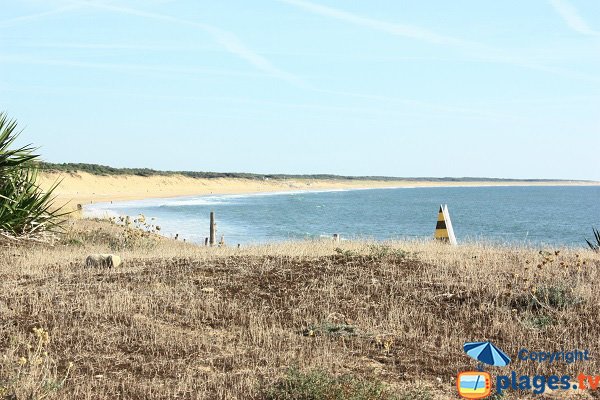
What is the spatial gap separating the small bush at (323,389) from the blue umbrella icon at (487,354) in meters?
1.36

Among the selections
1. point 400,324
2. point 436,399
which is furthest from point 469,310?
point 436,399

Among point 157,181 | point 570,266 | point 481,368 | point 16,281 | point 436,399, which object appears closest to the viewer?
point 436,399

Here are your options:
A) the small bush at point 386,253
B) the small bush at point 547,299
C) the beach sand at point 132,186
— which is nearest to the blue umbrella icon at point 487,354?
the small bush at point 547,299

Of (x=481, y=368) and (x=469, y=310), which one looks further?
(x=469, y=310)

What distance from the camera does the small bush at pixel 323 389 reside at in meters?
5.79

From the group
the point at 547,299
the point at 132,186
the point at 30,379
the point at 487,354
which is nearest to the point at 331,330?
the point at 487,354

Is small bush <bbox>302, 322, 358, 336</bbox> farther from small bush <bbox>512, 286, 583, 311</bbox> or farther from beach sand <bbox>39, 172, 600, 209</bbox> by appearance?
beach sand <bbox>39, 172, 600, 209</bbox>

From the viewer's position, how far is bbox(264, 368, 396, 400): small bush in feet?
19.0

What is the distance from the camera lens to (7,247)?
51.1 feet

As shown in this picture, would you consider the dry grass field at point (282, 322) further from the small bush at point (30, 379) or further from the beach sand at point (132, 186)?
the beach sand at point (132, 186)

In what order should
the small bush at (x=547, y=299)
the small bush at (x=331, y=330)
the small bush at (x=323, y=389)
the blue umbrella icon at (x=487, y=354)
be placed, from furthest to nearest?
the small bush at (x=547, y=299)
the small bush at (x=331, y=330)
the blue umbrella icon at (x=487, y=354)
the small bush at (x=323, y=389)

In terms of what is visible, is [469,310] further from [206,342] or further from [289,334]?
[206,342]

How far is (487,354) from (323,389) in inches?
88.7

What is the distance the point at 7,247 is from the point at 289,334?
33.9ft
